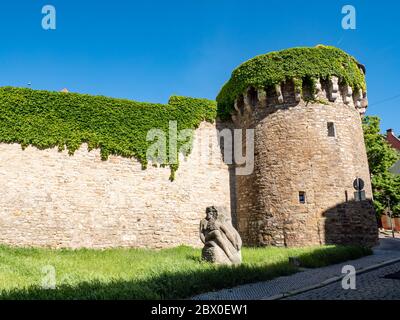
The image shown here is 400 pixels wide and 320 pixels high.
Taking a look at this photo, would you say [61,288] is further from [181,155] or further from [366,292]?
[181,155]

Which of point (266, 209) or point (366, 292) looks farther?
point (266, 209)

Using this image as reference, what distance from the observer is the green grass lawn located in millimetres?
6020

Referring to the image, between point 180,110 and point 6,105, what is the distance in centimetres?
812

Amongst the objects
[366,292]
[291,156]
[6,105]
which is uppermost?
[6,105]

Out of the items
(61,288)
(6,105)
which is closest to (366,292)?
(61,288)

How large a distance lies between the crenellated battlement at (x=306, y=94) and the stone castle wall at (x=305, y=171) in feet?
0.15

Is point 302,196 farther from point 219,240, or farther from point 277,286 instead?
point 277,286

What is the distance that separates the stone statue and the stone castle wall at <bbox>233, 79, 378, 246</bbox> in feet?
17.6

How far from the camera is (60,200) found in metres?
14.7

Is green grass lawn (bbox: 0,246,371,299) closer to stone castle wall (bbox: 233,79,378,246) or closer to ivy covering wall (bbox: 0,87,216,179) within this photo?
stone castle wall (bbox: 233,79,378,246)

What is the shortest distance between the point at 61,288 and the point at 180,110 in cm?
1249
